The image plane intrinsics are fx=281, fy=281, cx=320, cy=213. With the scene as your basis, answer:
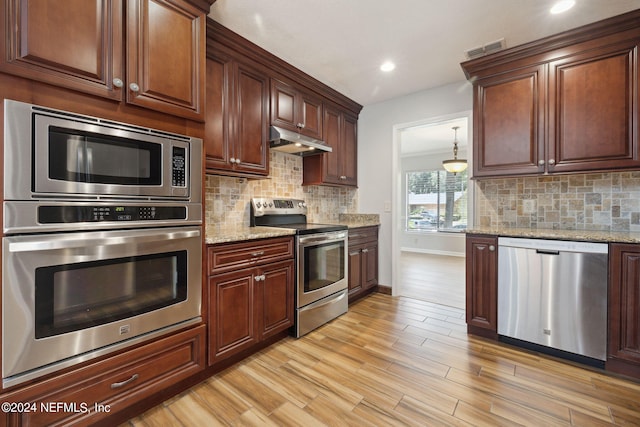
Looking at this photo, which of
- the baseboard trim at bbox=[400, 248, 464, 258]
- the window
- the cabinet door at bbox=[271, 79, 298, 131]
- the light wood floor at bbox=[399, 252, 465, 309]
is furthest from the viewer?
the window

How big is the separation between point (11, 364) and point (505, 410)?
2434mm

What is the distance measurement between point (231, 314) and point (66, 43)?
68.2 inches

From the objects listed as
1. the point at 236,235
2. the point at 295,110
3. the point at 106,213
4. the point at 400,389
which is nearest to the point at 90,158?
the point at 106,213

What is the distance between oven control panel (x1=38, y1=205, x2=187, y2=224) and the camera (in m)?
1.24

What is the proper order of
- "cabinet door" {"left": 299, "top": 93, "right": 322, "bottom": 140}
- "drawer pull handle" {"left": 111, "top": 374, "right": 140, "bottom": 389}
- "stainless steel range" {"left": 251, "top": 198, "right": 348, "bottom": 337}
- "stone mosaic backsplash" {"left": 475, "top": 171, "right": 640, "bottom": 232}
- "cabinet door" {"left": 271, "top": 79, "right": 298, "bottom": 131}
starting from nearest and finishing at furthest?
Answer: 1. "drawer pull handle" {"left": 111, "top": 374, "right": 140, "bottom": 389}
2. "stone mosaic backsplash" {"left": 475, "top": 171, "right": 640, "bottom": 232}
3. "stainless steel range" {"left": 251, "top": 198, "right": 348, "bottom": 337}
4. "cabinet door" {"left": 271, "top": 79, "right": 298, "bottom": 131}
5. "cabinet door" {"left": 299, "top": 93, "right": 322, "bottom": 140}

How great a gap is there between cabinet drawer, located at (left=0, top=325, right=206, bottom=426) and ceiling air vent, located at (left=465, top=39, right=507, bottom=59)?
315 centimetres

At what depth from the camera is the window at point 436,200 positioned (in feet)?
22.2

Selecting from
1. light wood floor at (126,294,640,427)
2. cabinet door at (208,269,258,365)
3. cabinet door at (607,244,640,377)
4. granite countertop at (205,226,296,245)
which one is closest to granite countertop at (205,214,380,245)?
granite countertop at (205,226,296,245)

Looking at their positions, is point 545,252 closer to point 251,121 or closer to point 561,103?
point 561,103

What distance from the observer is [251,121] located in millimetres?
2488

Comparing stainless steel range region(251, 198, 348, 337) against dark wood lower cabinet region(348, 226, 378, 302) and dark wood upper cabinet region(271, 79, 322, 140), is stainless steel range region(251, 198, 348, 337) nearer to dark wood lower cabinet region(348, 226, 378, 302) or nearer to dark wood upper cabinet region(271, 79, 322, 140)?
dark wood lower cabinet region(348, 226, 378, 302)

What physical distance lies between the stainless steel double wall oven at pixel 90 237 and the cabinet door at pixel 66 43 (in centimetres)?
16

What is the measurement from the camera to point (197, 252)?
176 centimetres

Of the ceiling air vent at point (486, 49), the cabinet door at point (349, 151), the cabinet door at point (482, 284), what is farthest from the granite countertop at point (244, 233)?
the ceiling air vent at point (486, 49)
